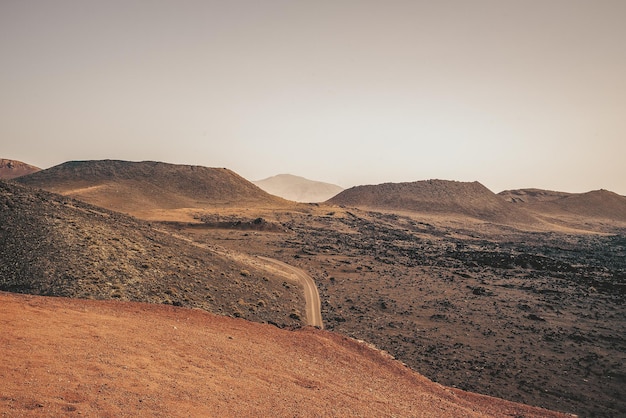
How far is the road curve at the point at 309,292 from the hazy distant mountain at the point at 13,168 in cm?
17174

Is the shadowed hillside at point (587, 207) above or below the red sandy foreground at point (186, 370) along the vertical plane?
above

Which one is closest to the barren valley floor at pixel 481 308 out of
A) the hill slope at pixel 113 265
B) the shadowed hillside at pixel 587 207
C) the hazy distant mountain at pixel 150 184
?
the hill slope at pixel 113 265

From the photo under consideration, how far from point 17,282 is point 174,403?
13.8 m

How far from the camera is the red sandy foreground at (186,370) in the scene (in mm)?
10016

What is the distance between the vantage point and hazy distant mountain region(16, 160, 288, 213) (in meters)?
97.6

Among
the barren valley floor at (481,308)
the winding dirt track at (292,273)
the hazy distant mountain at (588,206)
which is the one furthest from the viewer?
the hazy distant mountain at (588,206)

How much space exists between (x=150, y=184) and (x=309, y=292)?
91828 mm

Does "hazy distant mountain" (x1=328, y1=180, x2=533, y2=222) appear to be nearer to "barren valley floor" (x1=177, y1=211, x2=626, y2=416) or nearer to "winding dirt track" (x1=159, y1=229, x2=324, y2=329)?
"barren valley floor" (x1=177, y1=211, x2=626, y2=416)

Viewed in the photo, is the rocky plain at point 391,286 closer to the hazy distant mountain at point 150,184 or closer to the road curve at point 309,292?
the road curve at point 309,292

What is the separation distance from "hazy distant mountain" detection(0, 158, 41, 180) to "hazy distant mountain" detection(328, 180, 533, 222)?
143 meters

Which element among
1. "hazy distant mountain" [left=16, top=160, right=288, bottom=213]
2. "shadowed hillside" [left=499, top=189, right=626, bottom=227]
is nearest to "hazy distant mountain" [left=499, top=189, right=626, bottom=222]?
"shadowed hillside" [left=499, top=189, right=626, bottom=227]

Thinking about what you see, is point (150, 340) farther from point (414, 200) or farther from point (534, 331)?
point (414, 200)

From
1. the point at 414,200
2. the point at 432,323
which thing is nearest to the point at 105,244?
the point at 432,323

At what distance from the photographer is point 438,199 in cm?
13062
